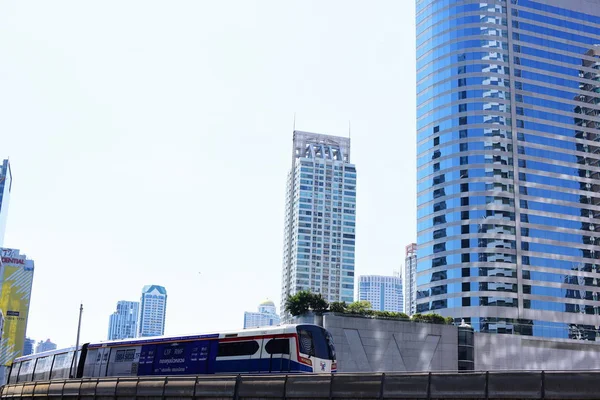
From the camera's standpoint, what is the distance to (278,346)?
40.5 m

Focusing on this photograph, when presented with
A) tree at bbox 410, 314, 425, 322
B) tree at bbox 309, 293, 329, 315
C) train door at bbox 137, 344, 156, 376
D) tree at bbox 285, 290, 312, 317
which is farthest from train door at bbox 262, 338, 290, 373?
tree at bbox 410, 314, 425, 322

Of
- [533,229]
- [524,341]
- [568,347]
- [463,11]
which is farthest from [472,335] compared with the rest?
[463,11]

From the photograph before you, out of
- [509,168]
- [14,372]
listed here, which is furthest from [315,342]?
[509,168]

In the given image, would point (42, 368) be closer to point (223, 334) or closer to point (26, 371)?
point (26, 371)

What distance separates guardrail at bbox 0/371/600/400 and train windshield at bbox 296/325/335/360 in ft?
26.6

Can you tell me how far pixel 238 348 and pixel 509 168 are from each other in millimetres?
82532

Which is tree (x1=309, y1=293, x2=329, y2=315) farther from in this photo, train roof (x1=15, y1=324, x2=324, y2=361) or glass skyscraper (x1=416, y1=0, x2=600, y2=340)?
glass skyscraper (x1=416, y1=0, x2=600, y2=340)

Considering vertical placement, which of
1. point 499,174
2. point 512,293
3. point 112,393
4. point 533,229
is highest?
point 499,174

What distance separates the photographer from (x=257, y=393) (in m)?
30.5

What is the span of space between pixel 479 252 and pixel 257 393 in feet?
281

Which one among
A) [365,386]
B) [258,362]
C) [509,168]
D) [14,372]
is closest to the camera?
[365,386]

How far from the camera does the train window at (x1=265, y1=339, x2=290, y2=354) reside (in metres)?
40.2

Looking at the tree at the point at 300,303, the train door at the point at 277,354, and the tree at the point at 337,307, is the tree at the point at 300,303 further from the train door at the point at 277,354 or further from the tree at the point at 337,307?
the train door at the point at 277,354

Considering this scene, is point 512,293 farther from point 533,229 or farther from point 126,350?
point 126,350
